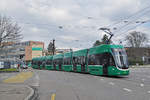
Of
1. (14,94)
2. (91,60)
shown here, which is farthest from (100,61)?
(14,94)

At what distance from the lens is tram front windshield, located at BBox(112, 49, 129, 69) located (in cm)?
1819

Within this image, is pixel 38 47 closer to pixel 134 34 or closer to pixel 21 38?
pixel 134 34

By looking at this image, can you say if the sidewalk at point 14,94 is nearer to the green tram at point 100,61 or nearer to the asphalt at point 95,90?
Answer: the asphalt at point 95,90

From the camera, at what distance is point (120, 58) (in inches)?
727

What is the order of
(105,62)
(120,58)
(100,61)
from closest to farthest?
(120,58)
(105,62)
(100,61)

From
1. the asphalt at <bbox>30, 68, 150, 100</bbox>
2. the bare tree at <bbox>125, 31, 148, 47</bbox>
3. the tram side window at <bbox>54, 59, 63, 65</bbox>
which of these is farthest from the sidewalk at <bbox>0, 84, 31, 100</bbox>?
the bare tree at <bbox>125, 31, 148, 47</bbox>

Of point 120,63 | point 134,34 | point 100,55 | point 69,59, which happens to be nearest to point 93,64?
point 100,55

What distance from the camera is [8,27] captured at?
95.5 feet

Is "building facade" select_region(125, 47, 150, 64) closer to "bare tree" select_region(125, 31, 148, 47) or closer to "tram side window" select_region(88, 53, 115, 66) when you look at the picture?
"bare tree" select_region(125, 31, 148, 47)

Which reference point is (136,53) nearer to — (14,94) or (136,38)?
(136,38)

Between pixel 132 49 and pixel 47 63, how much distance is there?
1321 inches

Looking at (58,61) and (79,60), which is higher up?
(58,61)

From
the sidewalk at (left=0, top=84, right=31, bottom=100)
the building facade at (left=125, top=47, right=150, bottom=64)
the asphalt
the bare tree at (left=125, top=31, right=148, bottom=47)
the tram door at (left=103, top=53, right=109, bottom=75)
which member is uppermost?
the bare tree at (left=125, top=31, right=148, bottom=47)

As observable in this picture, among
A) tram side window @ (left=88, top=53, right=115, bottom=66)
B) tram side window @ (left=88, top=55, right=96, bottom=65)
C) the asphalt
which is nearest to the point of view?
the asphalt
